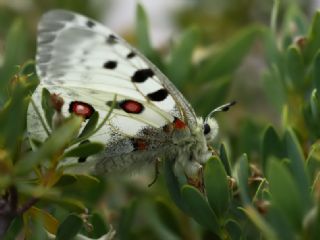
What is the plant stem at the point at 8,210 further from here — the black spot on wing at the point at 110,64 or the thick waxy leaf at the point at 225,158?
the black spot on wing at the point at 110,64

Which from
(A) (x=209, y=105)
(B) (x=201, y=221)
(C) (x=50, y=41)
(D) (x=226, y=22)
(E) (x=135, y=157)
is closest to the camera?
(B) (x=201, y=221)

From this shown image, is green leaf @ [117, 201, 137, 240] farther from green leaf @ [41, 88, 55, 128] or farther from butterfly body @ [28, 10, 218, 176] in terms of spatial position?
green leaf @ [41, 88, 55, 128]

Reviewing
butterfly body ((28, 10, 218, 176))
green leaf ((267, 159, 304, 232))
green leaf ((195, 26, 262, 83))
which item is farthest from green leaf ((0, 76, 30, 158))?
green leaf ((195, 26, 262, 83))

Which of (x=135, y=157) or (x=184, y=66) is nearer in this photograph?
(x=135, y=157)

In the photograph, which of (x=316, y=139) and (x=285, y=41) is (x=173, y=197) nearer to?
(x=316, y=139)

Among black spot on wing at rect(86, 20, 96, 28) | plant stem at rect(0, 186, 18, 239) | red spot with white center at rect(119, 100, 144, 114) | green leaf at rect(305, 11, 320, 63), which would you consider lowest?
red spot with white center at rect(119, 100, 144, 114)

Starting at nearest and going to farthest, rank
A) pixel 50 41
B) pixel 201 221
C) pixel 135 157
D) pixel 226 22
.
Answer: pixel 201 221
pixel 135 157
pixel 50 41
pixel 226 22

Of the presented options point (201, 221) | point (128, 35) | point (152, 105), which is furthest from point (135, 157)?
point (128, 35)
